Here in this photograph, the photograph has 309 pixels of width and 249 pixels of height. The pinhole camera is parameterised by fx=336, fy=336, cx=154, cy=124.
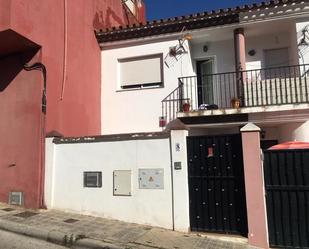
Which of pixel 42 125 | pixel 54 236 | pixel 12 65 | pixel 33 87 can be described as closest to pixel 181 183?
pixel 54 236

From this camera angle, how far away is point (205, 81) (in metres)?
12.6

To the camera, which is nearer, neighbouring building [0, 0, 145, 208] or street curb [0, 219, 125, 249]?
street curb [0, 219, 125, 249]

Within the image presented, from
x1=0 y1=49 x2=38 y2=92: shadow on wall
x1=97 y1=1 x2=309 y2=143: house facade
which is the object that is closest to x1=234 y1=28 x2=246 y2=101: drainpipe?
x1=97 y1=1 x2=309 y2=143: house facade

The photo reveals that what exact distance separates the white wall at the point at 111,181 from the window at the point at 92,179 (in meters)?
0.10

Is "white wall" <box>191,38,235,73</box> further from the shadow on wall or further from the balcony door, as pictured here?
the shadow on wall

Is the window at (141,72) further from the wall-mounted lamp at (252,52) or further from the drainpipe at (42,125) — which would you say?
the drainpipe at (42,125)

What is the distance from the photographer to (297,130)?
10.5 metres

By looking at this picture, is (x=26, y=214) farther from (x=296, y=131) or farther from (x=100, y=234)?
(x=296, y=131)

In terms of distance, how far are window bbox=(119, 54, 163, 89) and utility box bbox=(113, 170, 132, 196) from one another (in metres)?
4.85

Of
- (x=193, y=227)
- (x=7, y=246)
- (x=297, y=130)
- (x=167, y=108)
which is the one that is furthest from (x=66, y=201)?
(x=297, y=130)

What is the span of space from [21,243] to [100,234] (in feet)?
5.24

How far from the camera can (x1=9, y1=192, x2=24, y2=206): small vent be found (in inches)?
366

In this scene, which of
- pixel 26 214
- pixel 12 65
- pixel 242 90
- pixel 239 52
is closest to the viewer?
pixel 26 214

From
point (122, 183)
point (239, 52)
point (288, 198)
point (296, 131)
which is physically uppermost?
point (239, 52)
